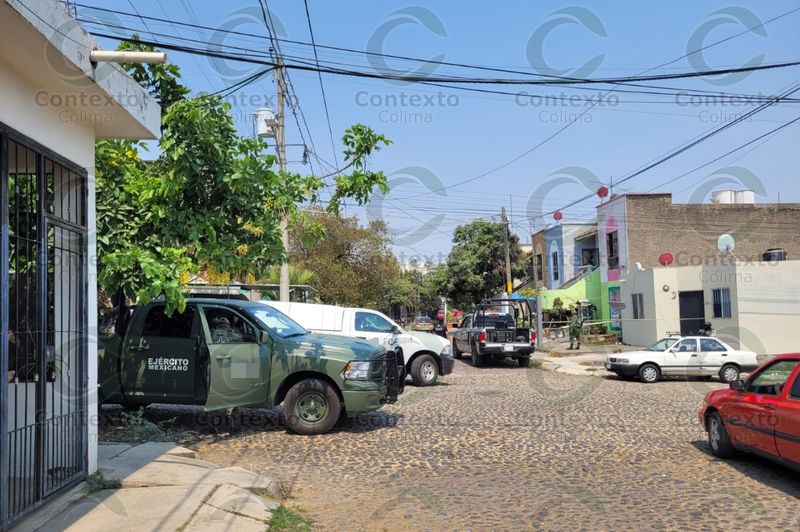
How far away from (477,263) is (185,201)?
4135 centimetres

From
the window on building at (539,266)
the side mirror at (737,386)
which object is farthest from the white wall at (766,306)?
the window on building at (539,266)

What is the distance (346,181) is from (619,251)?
27.3m

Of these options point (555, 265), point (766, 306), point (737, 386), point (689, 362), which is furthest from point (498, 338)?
point (555, 265)

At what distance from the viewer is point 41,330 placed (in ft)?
18.2

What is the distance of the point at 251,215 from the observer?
924 cm

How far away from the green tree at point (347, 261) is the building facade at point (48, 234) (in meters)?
22.0

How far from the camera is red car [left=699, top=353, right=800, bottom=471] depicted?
6.62 metres

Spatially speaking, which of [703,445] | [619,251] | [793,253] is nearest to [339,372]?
[703,445]

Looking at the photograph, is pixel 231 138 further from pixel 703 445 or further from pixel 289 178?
pixel 703 445

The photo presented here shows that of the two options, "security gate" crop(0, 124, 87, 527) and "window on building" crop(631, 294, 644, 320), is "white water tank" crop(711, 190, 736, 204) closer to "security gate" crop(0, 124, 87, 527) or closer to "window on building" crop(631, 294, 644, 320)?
"window on building" crop(631, 294, 644, 320)

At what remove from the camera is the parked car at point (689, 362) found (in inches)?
706

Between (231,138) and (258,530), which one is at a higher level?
(231,138)

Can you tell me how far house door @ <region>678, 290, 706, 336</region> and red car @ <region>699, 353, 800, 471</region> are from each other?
18.6 m

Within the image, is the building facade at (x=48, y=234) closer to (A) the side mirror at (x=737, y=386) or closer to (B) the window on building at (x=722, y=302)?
(A) the side mirror at (x=737, y=386)
